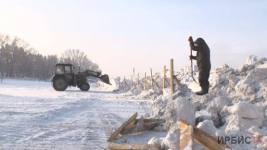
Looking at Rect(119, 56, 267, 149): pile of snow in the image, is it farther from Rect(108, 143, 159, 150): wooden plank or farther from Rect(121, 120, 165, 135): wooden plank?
Rect(121, 120, 165, 135): wooden plank

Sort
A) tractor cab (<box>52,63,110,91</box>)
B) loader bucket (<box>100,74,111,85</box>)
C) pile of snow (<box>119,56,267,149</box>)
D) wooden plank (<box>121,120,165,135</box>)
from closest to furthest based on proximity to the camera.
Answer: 1. pile of snow (<box>119,56,267,149</box>)
2. wooden plank (<box>121,120,165,135</box>)
3. tractor cab (<box>52,63,110,91</box>)
4. loader bucket (<box>100,74,111,85</box>)

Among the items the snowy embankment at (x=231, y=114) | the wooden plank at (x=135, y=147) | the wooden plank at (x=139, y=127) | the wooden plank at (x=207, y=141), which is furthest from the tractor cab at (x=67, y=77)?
the wooden plank at (x=207, y=141)

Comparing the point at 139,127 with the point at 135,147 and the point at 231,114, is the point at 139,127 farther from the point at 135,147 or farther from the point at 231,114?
the point at 231,114

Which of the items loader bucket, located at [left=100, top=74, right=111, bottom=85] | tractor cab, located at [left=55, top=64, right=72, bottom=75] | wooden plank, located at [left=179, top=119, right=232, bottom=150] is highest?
tractor cab, located at [left=55, top=64, right=72, bottom=75]

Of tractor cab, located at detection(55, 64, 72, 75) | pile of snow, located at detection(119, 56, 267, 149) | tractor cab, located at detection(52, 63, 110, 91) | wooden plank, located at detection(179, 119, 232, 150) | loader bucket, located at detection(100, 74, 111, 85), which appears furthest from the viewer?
loader bucket, located at detection(100, 74, 111, 85)

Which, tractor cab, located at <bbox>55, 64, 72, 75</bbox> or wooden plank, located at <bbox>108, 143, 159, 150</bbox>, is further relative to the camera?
tractor cab, located at <bbox>55, 64, 72, 75</bbox>

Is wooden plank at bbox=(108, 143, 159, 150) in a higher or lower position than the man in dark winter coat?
lower

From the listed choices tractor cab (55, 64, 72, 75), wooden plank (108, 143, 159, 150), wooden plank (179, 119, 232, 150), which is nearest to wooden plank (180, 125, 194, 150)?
wooden plank (179, 119, 232, 150)

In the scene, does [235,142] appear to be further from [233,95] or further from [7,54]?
[7,54]

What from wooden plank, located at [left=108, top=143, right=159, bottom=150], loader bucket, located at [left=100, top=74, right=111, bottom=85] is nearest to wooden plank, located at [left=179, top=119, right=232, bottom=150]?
wooden plank, located at [left=108, top=143, right=159, bottom=150]

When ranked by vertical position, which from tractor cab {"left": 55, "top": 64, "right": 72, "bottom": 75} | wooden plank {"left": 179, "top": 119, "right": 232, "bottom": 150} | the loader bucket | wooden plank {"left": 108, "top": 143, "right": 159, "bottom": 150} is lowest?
wooden plank {"left": 108, "top": 143, "right": 159, "bottom": 150}

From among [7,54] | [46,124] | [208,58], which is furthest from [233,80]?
[7,54]

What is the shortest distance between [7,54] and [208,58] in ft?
203

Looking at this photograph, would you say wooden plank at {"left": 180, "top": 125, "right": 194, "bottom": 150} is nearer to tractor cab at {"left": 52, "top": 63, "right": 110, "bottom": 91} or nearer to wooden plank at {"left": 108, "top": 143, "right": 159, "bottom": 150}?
wooden plank at {"left": 108, "top": 143, "right": 159, "bottom": 150}
